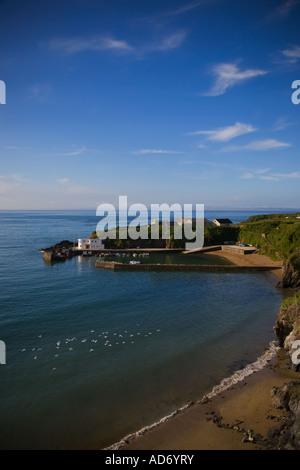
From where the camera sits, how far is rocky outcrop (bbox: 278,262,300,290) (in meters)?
37.8

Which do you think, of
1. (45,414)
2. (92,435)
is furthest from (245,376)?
(45,414)

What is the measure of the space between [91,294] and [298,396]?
84.1ft

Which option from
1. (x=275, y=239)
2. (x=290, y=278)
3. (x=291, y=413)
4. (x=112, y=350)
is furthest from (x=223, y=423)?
(x=275, y=239)

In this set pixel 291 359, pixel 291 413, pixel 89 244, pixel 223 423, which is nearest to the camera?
pixel 223 423

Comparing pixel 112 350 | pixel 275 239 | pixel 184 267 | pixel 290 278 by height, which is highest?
pixel 275 239

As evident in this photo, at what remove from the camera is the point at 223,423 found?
46.6 feet

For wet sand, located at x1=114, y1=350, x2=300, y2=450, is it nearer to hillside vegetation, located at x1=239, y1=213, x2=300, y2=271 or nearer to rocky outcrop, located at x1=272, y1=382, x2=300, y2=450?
rocky outcrop, located at x1=272, y1=382, x2=300, y2=450

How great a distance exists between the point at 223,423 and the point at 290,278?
91.9 feet

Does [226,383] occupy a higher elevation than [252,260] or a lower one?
lower

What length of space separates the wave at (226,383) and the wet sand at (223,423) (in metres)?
0.16

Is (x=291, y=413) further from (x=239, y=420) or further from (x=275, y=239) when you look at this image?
(x=275, y=239)

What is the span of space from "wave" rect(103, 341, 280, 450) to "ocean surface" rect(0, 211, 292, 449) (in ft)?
1.19
